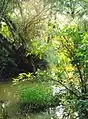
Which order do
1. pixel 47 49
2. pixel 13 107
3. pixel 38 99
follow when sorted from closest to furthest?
pixel 47 49
pixel 38 99
pixel 13 107

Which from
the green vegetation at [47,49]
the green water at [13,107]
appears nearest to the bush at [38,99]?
the green vegetation at [47,49]

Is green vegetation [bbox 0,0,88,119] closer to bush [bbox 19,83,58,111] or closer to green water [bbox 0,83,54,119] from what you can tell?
bush [bbox 19,83,58,111]

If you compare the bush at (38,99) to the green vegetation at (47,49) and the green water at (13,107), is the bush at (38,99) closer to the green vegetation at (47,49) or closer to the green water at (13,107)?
the green vegetation at (47,49)

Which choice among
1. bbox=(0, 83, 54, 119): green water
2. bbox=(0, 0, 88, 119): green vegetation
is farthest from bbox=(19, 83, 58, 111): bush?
bbox=(0, 83, 54, 119): green water

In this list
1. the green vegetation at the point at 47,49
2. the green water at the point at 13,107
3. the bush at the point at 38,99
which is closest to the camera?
the green vegetation at the point at 47,49

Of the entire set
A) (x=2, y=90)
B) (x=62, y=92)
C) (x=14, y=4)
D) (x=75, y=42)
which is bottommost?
(x=62, y=92)

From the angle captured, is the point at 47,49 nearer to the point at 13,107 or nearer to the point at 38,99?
the point at 38,99

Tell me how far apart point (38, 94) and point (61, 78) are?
2985 millimetres

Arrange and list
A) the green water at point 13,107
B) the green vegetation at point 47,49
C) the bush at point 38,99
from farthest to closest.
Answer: the bush at point 38,99
the green water at point 13,107
the green vegetation at point 47,49

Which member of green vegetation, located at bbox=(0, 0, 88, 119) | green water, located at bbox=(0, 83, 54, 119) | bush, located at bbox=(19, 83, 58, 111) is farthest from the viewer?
bush, located at bbox=(19, 83, 58, 111)

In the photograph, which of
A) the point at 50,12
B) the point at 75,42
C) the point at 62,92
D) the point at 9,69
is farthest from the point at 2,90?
the point at 75,42

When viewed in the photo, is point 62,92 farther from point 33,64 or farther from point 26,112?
point 33,64

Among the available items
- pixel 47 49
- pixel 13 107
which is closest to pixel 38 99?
pixel 13 107

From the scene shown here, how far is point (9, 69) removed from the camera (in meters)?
22.5
